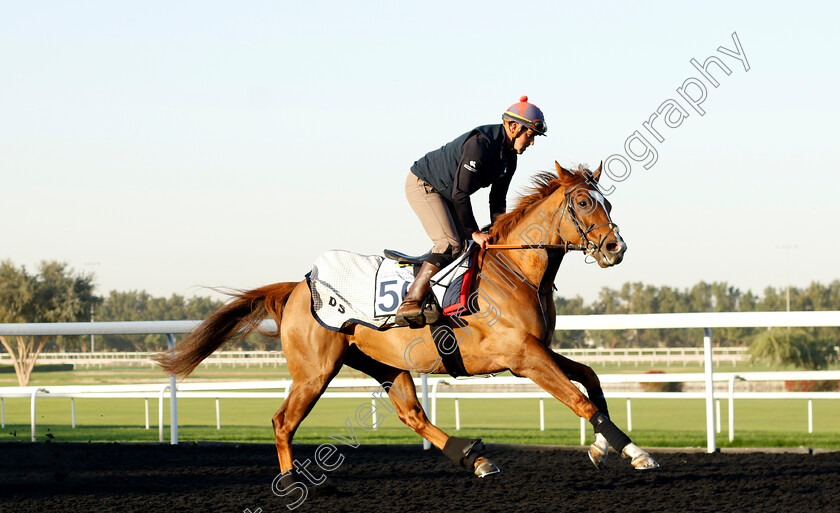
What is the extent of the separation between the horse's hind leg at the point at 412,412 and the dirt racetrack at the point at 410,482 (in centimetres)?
22

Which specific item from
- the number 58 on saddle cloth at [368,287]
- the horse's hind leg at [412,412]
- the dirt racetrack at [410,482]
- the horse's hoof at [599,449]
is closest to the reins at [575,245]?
the number 58 on saddle cloth at [368,287]

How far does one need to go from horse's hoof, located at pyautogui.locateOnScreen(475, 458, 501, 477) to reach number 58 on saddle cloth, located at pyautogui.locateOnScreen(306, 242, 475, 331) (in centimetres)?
74

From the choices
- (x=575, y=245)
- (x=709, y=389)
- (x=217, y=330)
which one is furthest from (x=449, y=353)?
(x=709, y=389)

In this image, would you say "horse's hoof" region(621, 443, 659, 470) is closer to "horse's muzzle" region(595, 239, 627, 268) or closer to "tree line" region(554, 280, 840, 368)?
"horse's muzzle" region(595, 239, 627, 268)

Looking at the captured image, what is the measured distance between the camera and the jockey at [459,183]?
424 cm

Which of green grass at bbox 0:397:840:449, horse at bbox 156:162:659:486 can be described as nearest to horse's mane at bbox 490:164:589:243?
horse at bbox 156:162:659:486

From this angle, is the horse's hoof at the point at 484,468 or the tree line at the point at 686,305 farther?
the tree line at the point at 686,305

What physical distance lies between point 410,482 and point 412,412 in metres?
0.50

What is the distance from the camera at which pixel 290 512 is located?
13.2 ft

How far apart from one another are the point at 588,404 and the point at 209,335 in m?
2.57

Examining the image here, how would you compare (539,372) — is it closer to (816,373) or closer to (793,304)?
(816,373)

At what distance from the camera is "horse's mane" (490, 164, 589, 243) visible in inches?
176

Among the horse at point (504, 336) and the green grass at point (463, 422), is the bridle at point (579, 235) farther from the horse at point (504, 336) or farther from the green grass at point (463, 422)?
the green grass at point (463, 422)

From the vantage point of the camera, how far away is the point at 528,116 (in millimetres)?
4230
